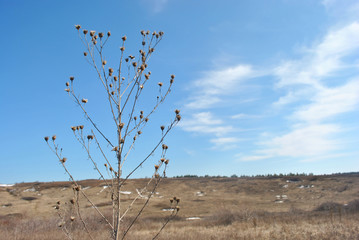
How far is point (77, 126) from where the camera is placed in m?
3.39

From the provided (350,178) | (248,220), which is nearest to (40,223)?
(248,220)

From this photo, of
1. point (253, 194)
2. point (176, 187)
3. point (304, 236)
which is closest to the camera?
point (304, 236)

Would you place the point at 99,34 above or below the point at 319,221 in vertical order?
above

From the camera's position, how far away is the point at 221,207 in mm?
28203

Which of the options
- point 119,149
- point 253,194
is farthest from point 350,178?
point 119,149

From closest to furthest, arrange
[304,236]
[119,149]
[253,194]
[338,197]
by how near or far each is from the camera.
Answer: [119,149], [304,236], [338,197], [253,194]

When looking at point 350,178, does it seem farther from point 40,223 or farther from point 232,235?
point 40,223

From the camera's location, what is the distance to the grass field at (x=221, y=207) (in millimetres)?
15586

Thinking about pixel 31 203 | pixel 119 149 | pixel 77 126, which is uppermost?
pixel 77 126

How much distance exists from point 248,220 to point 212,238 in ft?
24.9

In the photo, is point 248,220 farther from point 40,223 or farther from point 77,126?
point 77,126

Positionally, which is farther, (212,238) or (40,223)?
(40,223)

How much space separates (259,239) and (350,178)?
38.5 meters

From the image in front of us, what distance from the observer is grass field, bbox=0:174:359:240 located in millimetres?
15586
